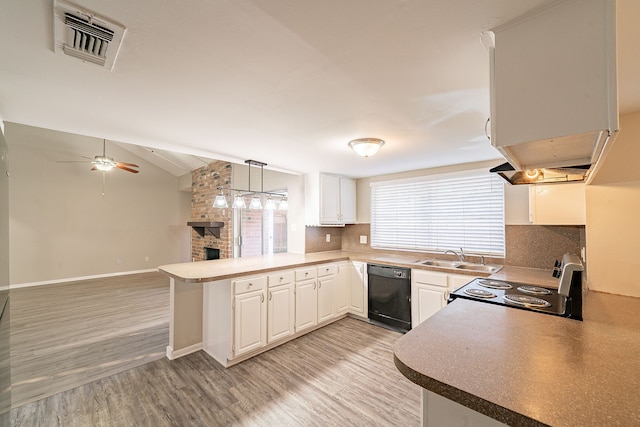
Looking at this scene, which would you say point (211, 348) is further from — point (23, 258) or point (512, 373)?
point (23, 258)

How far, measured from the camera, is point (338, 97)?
164cm

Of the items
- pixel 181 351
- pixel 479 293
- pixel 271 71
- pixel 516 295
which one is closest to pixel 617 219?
pixel 516 295

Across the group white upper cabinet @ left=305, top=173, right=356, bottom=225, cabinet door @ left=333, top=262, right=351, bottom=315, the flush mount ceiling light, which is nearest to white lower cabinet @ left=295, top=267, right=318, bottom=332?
cabinet door @ left=333, top=262, right=351, bottom=315

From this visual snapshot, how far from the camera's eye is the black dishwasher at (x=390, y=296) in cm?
318

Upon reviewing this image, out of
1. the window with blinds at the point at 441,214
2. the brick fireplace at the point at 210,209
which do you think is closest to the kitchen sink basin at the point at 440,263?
the window with blinds at the point at 441,214

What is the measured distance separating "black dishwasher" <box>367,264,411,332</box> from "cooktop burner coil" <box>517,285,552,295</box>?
4.27ft

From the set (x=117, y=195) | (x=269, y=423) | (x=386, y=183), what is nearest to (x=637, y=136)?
(x=386, y=183)

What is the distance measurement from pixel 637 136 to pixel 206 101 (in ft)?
9.29

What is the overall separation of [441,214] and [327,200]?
64.9 inches

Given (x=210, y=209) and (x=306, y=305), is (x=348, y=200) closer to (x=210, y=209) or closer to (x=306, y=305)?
(x=306, y=305)

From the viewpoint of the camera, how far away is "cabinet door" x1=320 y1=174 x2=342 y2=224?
395 cm

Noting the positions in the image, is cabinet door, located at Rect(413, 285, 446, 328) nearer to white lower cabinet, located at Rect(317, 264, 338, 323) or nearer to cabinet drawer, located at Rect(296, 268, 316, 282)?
white lower cabinet, located at Rect(317, 264, 338, 323)

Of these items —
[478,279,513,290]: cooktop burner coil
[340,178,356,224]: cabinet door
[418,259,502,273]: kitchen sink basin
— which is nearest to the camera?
[478,279,513,290]: cooktop burner coil

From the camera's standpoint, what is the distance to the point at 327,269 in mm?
3498
